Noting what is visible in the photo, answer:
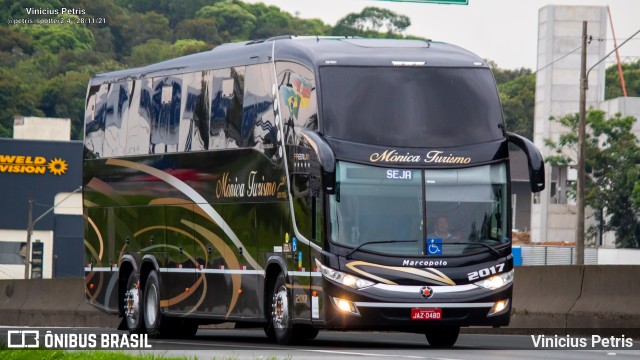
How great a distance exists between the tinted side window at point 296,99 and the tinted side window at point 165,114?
3.64 m

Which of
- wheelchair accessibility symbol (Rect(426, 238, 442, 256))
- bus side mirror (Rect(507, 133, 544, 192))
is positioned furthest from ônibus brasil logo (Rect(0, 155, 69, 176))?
wheelchair accessibility symbol (Rect(426, 238, 442, 256))

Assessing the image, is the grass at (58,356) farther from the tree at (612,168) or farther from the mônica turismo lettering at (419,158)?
the tree at (612,168)

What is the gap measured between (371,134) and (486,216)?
5.99ft

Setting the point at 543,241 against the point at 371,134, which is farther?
the point at 543,241

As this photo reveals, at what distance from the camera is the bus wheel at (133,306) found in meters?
27.6

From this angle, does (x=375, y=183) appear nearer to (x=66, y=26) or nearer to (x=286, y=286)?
(x=286, y=286)

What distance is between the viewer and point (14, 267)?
93.5 metres

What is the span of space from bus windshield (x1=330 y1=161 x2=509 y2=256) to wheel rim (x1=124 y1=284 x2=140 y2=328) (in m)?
7.37

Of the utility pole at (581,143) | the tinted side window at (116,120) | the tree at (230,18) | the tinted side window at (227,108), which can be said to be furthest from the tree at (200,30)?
the tinted side window at (227,108)

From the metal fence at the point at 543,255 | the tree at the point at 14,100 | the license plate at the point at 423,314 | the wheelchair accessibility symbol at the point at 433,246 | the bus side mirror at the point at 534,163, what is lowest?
the metal fence at the point at 543,255

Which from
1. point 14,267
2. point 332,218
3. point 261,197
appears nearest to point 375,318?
point 332,218

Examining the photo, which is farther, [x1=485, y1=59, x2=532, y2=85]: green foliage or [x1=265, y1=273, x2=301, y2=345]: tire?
[x1=485, y1=59, x2=532, y2=85]: green foliage

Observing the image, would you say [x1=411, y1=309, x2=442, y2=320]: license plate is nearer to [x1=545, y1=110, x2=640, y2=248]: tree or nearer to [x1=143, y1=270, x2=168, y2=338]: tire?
[x1=143, y1=270, x2=168, y2=338]: tire

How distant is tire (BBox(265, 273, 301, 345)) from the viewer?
2233cm
